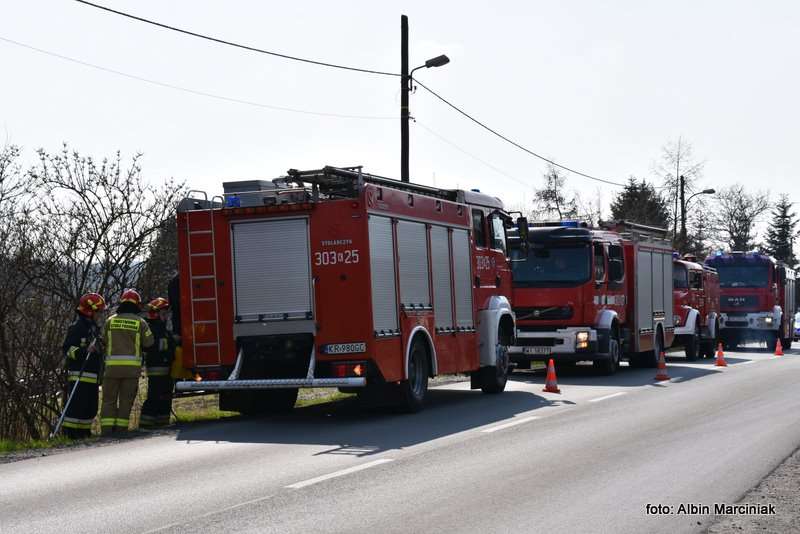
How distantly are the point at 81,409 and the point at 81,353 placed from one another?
656 millimetres

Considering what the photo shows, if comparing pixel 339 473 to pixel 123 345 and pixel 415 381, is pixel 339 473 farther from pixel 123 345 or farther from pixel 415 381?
pixel 415 381

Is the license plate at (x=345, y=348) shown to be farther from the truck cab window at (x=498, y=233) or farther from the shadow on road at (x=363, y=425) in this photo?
the truck cab window at (x=498, y=233)

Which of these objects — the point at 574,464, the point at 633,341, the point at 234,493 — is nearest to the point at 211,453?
the point at 234,493

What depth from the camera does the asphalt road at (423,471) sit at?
7.67 metres

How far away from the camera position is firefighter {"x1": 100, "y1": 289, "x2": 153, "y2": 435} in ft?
44.3

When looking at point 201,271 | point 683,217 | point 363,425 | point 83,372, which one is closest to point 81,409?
point 83,372

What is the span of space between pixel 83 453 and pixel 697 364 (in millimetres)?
19952

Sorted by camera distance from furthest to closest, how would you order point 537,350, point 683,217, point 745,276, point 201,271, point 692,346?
1. point 683,217
2. point 745,276
3. point 692,346
4. point 537,350
5. point 201,271

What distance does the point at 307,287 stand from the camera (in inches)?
540

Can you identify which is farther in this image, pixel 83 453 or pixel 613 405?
pixel 613 405

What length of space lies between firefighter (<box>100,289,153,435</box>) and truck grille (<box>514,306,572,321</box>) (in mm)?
10110

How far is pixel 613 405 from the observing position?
16.2 meters

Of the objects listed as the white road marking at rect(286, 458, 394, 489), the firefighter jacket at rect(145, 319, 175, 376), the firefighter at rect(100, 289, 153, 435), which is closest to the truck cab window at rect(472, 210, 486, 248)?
the firefighter jacket at rect(145, 319, 175, 376)

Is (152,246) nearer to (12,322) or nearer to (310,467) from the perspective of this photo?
(12,322)
